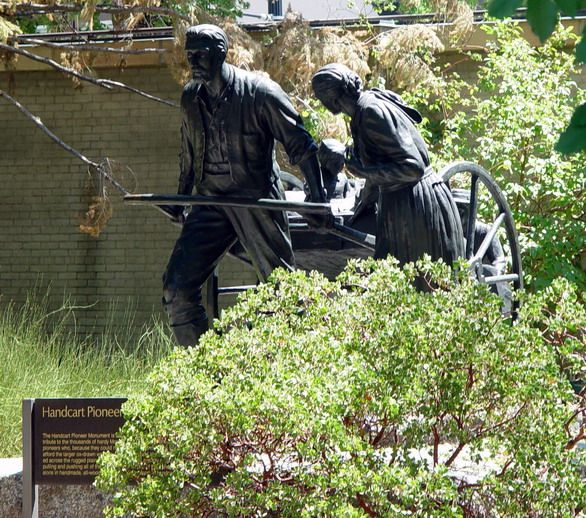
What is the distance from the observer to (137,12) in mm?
12781

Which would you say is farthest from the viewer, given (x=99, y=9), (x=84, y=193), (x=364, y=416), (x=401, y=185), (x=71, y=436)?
(x=84, y=193)

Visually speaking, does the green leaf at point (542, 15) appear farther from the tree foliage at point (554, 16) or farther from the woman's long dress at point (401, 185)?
the woman's long dress at point (401, 185)

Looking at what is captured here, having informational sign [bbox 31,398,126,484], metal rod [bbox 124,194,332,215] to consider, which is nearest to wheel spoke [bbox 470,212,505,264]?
metal rod [bbox 124,194,332,215]

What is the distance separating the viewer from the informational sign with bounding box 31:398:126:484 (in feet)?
18.4

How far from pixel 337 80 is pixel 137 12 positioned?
7025 mm

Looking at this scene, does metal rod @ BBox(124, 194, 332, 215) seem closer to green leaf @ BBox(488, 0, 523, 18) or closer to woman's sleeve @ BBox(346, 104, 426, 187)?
woman's sleeve @ BBox(346, 104, 426, 187)

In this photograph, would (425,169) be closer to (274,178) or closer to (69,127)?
(274,178)

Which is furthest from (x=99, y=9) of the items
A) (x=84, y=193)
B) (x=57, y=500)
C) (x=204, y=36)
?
(x=57, y=500)

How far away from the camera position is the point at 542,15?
6.47ft

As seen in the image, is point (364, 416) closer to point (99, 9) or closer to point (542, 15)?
point (542, 15)

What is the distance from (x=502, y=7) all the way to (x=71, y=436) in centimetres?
409

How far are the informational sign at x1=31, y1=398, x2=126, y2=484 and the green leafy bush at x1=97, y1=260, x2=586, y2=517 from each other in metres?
1.10

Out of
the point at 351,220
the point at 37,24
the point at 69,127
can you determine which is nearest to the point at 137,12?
the point at 69,127

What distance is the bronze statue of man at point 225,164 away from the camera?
630 cm
